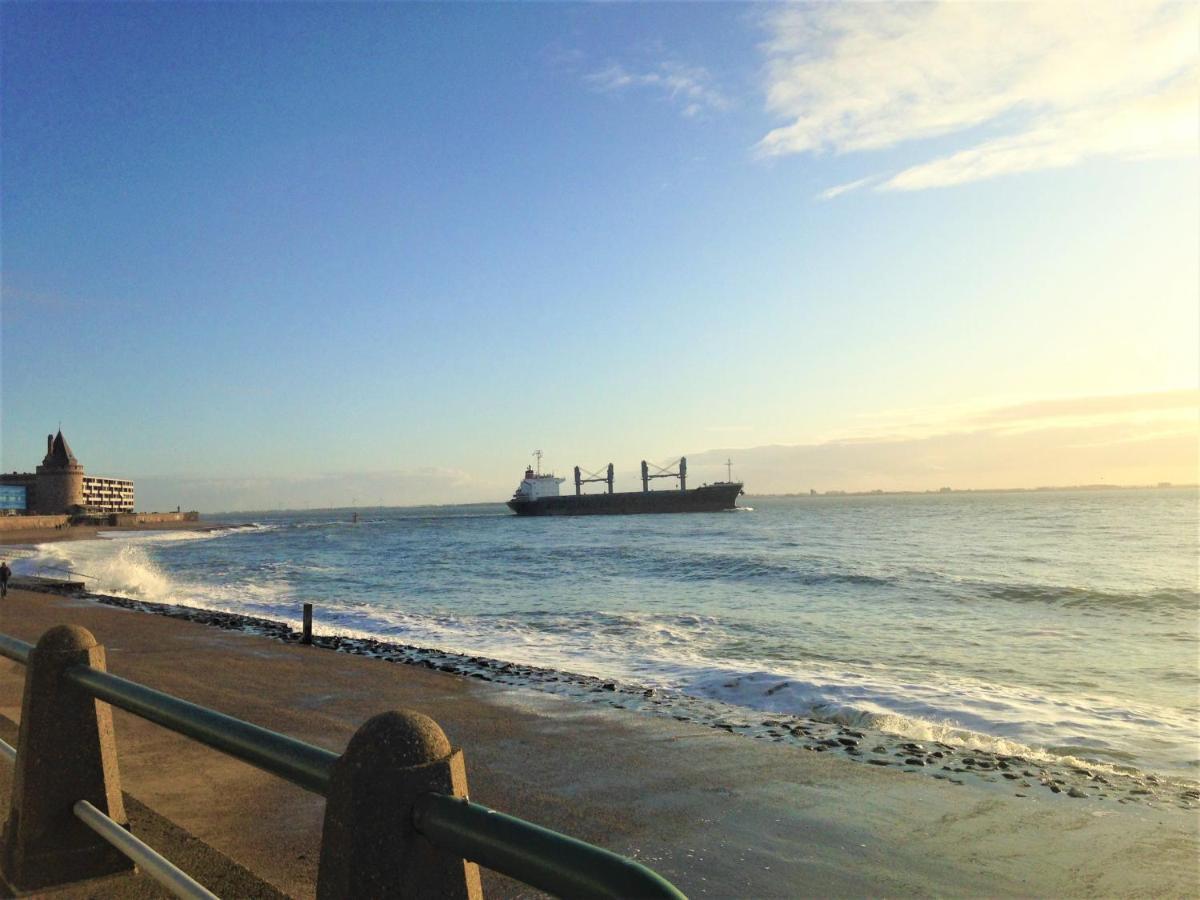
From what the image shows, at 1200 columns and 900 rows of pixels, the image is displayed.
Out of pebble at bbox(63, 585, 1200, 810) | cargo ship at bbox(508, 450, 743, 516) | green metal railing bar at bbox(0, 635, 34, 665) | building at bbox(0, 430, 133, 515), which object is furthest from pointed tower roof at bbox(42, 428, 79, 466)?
green metal railing bar at bbox(0, 635, 34, 665)

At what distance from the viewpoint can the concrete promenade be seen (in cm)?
524

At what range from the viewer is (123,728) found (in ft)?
24.8

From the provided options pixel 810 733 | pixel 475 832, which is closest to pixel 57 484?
pixel 810 733

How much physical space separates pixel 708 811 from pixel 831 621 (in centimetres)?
1295

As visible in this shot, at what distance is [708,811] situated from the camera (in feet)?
20.7

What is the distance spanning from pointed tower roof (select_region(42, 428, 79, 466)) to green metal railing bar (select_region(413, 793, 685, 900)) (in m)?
126

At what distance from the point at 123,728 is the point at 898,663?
448 inches

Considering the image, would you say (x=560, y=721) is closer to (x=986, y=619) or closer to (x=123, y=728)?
(x=123, y=728)

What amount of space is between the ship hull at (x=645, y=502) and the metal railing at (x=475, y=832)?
10504 centimetres

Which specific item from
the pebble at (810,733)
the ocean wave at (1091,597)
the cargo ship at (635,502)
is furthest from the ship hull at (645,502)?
the pebble at (810,733)

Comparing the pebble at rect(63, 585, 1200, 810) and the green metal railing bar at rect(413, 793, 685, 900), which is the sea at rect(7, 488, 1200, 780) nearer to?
the pebble at rect(63, 585, 1200, 810)

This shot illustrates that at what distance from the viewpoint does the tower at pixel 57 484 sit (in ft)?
342

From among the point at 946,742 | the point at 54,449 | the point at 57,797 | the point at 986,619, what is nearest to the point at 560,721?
the point at 946,742

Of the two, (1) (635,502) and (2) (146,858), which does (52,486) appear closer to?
(1) (635,502)
